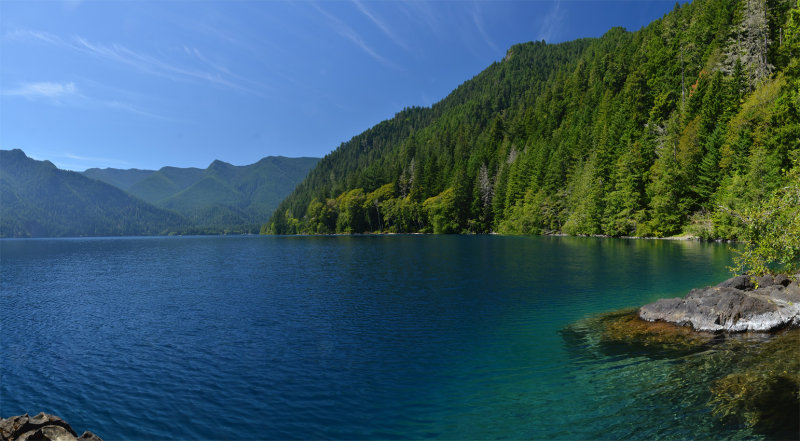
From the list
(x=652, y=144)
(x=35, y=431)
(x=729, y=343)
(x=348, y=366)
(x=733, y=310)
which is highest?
(x=652, y=144)

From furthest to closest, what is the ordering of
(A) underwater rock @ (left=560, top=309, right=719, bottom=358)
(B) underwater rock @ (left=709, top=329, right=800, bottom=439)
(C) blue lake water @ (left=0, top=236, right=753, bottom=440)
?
(A) underwater rock @ (left=560, top=309, right=719, bottom=358), (C) blue lake water @ (left=0, top=236, right=753, bottom=440), (B) underwater rock @ (left=709, top=329, right=800, bottom=439)

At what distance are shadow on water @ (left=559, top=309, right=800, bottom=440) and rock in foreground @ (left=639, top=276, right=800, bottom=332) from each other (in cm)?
67

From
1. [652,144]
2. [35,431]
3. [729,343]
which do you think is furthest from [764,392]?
[652,144]

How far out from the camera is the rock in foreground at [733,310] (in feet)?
59.9

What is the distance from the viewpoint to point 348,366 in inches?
646

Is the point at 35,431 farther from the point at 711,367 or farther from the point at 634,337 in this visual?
the point at 634,337

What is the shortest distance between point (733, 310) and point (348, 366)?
19.4 metres

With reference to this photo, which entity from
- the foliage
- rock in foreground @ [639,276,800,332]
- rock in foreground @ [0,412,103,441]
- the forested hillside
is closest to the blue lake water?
rock in foreground @ [0,412,103,441]

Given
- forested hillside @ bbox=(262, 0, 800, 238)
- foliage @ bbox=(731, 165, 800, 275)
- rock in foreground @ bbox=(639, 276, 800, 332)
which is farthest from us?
forested hillside @ bbox=(262, 0, 800, 238)

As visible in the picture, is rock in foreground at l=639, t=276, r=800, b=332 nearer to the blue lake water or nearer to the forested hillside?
the blue lake water

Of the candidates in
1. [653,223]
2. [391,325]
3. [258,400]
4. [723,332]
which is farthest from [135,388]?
[653,223]

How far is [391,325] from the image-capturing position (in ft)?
74.2

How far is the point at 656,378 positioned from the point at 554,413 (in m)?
4.90

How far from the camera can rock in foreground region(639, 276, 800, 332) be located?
1827 centimetres
